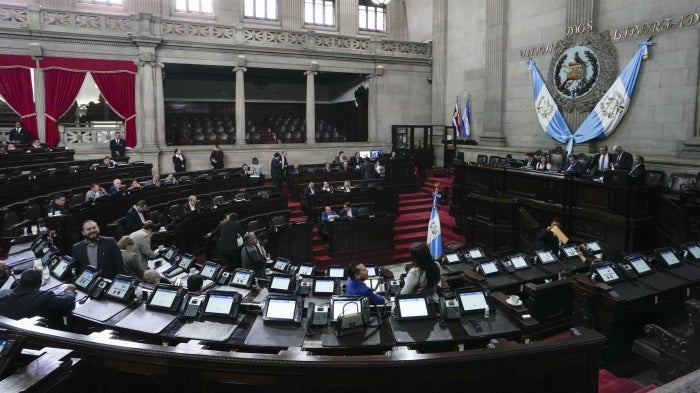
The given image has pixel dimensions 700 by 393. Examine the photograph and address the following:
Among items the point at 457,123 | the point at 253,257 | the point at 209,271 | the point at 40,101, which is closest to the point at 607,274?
the point at 253,257

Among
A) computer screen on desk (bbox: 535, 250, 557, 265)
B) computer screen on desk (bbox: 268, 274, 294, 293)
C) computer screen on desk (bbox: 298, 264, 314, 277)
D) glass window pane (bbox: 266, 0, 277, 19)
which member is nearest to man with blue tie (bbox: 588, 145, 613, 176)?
computer screen on desk (bbox: 535, 250, 557, 265)

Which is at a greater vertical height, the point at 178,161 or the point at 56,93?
the point at 56,93

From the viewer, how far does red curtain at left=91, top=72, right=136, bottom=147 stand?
51.5 ft

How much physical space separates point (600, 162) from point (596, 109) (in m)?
2.84

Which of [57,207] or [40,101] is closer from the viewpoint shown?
[57,207]

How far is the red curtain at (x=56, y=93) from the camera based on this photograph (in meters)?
15.0

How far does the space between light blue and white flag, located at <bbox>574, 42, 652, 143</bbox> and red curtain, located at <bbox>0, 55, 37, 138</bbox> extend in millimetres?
17383

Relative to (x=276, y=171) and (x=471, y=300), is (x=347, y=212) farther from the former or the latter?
(x=471, y=300)

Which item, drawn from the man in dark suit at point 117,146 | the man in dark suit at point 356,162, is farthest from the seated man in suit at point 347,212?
the man in dark suit at point 117,146

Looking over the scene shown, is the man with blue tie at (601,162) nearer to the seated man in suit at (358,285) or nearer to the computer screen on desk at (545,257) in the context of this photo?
the computer screen on desk at (545,257)

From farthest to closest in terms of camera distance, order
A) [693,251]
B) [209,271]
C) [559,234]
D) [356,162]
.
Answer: [356,162]
[559,234]
[693,251]
[209,271]

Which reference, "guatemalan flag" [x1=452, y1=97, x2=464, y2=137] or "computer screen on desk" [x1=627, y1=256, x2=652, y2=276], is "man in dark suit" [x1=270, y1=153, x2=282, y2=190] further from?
"computer screen on desk" [x1=627, y1=256, x2=652, y2=276]

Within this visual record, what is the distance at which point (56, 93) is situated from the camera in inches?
595

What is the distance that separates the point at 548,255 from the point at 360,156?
11.4 meters
